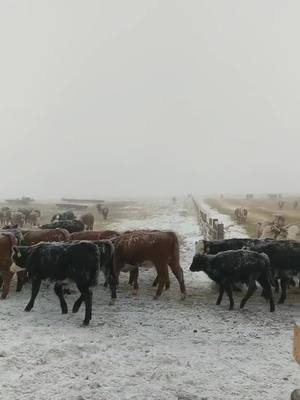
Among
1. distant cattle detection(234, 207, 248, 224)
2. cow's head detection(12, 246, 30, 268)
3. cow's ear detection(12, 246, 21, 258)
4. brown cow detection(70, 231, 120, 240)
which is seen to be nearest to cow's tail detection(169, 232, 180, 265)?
brown cow detection(70, 231, 120, 240)

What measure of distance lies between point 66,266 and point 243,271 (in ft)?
14.4

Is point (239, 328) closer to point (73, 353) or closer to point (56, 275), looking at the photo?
point (73, 353)

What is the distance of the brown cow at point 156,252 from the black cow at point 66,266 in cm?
214

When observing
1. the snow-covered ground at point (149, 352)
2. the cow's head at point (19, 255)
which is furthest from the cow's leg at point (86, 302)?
the cow's head at point (19, 255)

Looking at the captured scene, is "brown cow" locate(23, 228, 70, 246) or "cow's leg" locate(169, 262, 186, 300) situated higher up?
"brown cow" locate(23, 228, 70, 246)

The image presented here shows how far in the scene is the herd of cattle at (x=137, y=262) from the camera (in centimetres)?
944

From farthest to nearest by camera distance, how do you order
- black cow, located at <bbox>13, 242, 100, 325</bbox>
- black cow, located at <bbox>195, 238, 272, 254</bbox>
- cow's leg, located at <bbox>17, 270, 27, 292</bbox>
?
1. black cow, located at <bbox>195, 238, 272, 254</bbox>
2. cow's leg, located at <bbox>17, 270, 27, 292</bbox>
3. black cow, located at <bbox>13, 242, 100, 325</bbox>

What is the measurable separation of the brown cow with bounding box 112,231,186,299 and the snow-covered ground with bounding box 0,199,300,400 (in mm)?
948

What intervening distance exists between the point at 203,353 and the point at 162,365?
920mm

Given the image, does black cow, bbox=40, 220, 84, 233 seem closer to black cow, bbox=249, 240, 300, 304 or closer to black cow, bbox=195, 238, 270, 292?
black cow, bbox=195, 238, 270, 292

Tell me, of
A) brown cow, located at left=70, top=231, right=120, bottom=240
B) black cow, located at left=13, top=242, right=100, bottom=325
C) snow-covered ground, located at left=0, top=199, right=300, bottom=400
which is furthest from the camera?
brown cow, located at left=70, top=231, right=120, bottom=240

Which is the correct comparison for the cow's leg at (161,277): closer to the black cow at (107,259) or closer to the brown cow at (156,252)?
the brown cow at (156,252)

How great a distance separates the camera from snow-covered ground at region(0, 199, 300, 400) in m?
5.85

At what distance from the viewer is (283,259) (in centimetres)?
1096
